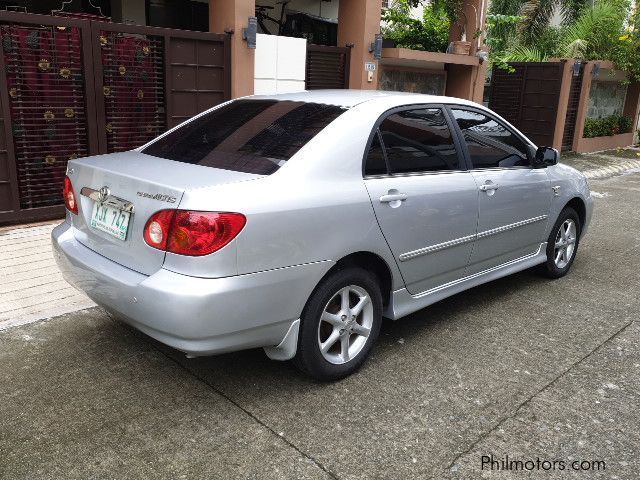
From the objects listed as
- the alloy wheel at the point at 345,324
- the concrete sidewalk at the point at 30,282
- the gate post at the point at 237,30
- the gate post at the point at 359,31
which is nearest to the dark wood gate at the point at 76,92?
the gate post at the point at 237,30

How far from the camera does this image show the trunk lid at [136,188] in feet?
9.25

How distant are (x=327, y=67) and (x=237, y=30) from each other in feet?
6.48

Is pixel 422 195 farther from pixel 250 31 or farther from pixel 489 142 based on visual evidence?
pixel 250 31

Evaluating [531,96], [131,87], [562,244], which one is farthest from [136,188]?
[531,96]

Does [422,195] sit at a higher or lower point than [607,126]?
higher

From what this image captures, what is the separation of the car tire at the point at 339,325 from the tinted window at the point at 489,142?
1.35 metres

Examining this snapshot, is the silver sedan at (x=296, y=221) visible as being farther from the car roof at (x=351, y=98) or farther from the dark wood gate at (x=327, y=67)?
the dark wood gate at (x=327, y=67)

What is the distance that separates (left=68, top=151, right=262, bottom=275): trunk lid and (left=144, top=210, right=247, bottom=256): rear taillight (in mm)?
56

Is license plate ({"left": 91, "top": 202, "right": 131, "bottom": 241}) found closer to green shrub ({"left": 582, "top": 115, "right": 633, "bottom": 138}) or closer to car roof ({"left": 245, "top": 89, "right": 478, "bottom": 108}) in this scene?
car roof ({"left": 245, "top": 89, "right": 478, "bottom": 108})

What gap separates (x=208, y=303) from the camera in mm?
2641

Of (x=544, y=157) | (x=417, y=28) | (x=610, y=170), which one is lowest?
(x=610, y=170)

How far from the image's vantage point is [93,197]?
3232 millimetres

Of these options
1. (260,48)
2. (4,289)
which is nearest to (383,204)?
(4,289)

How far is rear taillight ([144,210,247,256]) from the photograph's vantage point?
8.77 feet
